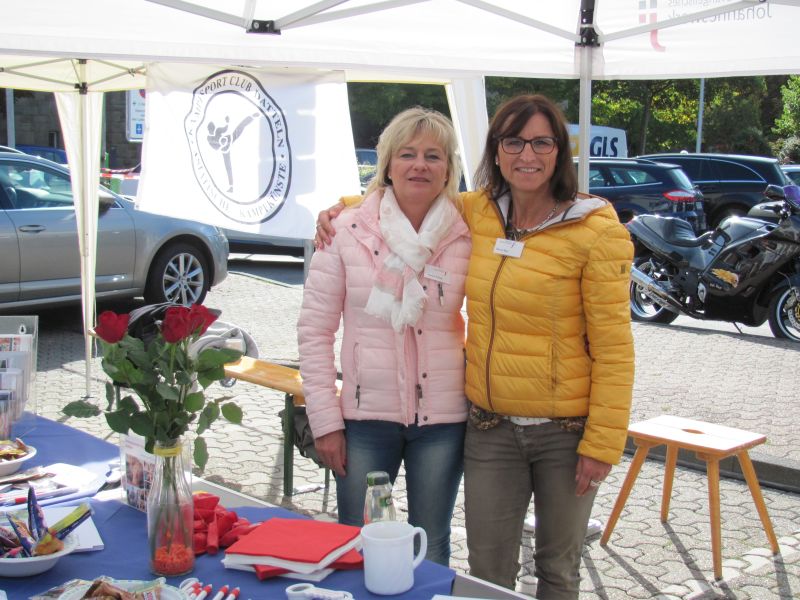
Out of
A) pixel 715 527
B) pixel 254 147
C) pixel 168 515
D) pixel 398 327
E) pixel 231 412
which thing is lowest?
pixel 715 527

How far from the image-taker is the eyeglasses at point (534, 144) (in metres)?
2.60

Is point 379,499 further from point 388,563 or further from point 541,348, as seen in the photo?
point 541,348

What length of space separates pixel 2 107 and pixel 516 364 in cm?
3072

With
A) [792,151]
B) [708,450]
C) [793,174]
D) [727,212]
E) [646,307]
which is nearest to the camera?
[708,450]

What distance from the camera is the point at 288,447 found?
4.72m

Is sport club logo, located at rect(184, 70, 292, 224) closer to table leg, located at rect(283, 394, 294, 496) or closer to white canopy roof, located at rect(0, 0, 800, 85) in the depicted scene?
table leg, located at rect(283, 394, 294, 496)

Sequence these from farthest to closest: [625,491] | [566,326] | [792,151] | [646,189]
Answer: [792,151], [646,189], [625,491], [566,326]

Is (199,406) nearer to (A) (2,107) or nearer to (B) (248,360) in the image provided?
(B) (248,360)

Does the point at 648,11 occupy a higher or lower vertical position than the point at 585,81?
higher

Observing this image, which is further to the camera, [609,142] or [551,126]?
[609,142]

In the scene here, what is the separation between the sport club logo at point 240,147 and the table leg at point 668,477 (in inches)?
93.9

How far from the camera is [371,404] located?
277 cm

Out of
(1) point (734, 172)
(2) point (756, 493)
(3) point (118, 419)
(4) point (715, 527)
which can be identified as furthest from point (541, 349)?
(1) point (734, 172)

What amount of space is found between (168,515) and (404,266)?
997 mm
